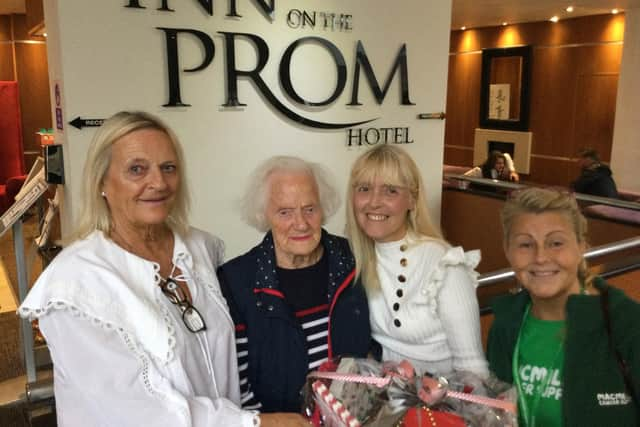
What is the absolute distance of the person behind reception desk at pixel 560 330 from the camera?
1.38 metres

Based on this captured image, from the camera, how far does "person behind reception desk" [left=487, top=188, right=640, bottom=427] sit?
4.54 feet

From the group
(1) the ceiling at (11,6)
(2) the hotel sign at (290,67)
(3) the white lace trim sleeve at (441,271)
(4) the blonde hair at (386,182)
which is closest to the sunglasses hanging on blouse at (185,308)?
(4) the blonde hair at (386,182)

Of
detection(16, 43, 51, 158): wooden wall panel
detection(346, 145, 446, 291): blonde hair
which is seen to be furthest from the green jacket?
detection(16, 43, 51, 158): wooden wall panel

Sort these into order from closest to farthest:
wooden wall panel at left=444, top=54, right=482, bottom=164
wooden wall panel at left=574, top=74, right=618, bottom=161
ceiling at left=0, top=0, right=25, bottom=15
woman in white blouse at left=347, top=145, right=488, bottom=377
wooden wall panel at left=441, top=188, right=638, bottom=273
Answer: woman in white blouse at left=347, top=145, right=488, bottom=377 → wooden wall panel at left=441, top=188, right=638, bottom=273 → ceiling at left=0, top=0, right=25, bottom=15 → wooden wall panel at left=574, top=74, right=618, bottom=161 → wooden wall panel at left=444, top=54, right=482, bottom=164

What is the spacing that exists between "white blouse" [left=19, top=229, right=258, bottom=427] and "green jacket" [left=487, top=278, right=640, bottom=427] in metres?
0.78

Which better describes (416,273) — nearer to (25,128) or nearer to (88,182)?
(88,182)

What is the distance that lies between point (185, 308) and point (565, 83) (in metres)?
10.2

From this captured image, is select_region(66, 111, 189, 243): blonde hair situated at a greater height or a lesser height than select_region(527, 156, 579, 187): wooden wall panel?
greater

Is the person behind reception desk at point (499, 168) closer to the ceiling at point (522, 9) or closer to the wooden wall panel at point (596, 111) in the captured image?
the ceiling at point (522, 9)

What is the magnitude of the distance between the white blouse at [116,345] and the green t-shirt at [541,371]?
71 cm

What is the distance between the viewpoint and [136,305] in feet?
4.46

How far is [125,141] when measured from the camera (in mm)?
1499

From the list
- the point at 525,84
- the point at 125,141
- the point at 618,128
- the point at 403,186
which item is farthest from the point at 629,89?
the point at 125,141

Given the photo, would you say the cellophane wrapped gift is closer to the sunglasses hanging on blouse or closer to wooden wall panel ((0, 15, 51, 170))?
the sunglasses hanging on blouse
